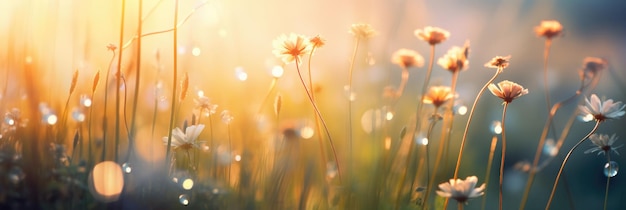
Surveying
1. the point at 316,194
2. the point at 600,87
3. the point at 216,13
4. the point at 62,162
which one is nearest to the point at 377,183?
the point at 316,194

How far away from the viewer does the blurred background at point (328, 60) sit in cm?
190

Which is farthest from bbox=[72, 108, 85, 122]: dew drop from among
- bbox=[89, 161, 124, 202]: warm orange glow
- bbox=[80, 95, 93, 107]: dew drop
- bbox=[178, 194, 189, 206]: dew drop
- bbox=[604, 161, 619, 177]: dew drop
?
bbox=[604, 161, 619, 177]: dew drop

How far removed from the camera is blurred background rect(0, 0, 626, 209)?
1.90 metres

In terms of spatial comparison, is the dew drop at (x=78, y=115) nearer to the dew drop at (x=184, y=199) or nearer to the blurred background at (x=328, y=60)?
the blurred background at (x=328, y=60)

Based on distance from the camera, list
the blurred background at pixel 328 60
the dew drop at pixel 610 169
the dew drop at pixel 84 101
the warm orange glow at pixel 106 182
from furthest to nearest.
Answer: the blurred background at pixel 328 60 < the dew drop at pixel 84 101 < the dew drop at pixel 610 169 < the warm orange glow at pixel 106 182

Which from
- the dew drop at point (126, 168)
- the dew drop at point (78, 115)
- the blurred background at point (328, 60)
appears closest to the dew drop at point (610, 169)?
the blurred background at point (328, 60)

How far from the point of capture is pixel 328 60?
3084 millimetres

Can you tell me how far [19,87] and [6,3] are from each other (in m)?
0.30

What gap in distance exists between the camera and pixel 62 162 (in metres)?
1.42

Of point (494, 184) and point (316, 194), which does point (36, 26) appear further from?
point (494, 184)

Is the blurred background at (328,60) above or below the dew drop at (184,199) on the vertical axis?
above

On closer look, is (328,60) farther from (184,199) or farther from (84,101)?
(184,199)

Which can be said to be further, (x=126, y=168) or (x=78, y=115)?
(x=78, y=115)

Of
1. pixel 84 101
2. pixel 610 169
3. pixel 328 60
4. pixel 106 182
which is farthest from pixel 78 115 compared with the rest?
pixel 328 60
